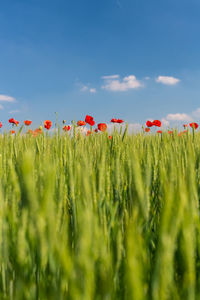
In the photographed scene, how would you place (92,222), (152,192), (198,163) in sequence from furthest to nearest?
(198,163)
(152,192)
(92,222)

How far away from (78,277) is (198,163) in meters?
1.03

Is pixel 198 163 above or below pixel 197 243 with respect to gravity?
above

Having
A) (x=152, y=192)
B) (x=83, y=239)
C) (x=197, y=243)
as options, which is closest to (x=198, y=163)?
(x=152, y=192)

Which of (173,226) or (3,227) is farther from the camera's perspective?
(3,227)

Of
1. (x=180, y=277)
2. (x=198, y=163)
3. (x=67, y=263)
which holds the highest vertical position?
(x=198, y=163)

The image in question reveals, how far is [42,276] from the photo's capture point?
0.61 meters

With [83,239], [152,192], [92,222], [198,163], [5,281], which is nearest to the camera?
[83,239]

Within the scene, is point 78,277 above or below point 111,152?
below

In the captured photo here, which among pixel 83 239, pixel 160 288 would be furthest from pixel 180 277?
pixel 83 239

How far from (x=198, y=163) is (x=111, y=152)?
42 centimetres

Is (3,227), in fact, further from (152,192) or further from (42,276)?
(152,192)

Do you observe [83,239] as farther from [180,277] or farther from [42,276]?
[180,277]

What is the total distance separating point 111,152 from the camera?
1.43 meters

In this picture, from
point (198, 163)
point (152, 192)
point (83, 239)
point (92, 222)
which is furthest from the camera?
point (198, 163)
